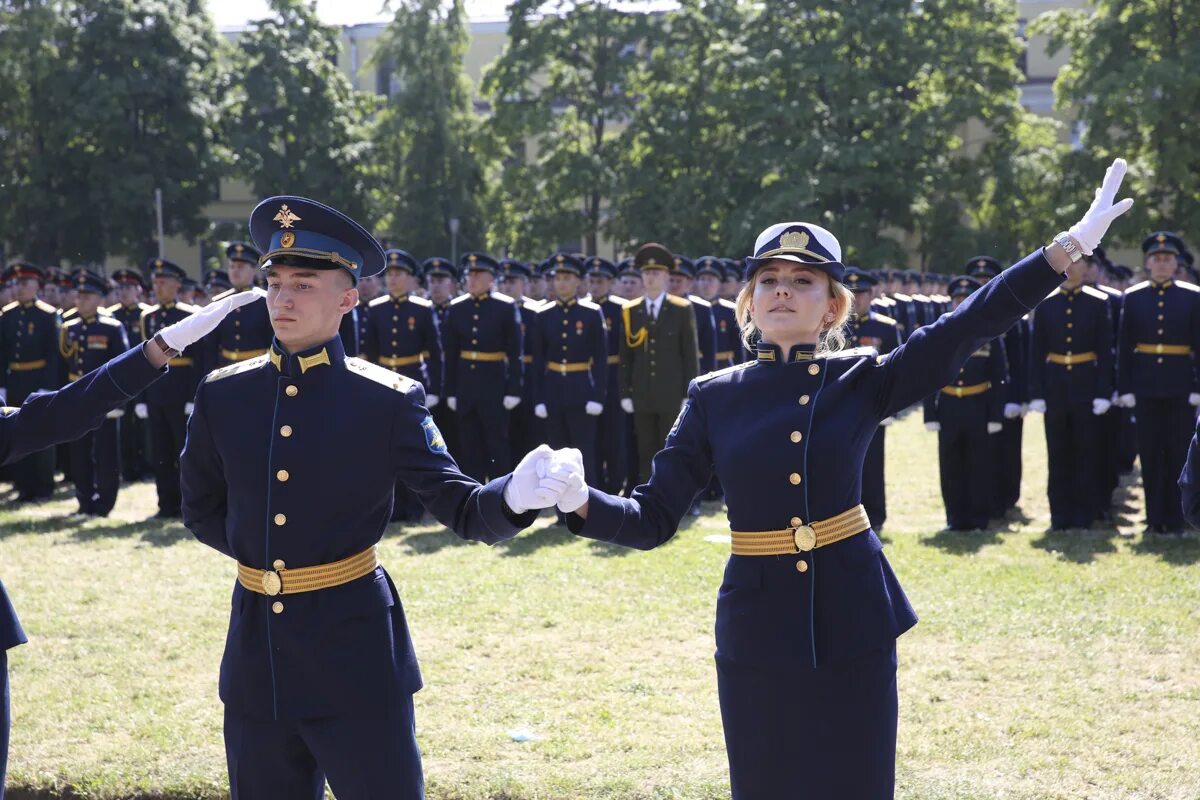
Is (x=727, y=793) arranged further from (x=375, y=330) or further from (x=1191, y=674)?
(x=375, y=330)

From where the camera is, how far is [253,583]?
132 inches

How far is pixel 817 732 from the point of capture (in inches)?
126

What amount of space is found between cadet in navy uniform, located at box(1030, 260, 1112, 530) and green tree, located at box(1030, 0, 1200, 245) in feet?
63.1

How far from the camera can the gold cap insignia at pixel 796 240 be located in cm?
338

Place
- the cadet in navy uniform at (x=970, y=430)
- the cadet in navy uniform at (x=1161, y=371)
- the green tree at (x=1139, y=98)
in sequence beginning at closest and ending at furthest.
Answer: the cadet in navy uniform at (x=1161, y=371)
the cadet in navy uniform at (x=970, y=430)
the green tree at (x=1139, y=98)

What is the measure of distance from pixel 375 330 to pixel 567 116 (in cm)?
2573

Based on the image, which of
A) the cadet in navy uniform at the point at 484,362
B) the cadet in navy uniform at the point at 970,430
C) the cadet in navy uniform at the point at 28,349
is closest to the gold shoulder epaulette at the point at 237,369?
the cadet in navy uniform at the point at 970,430

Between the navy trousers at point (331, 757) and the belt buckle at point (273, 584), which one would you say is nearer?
the navy trousers at point (331, 757)

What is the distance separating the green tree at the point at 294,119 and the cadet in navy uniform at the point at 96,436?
26.8 meters

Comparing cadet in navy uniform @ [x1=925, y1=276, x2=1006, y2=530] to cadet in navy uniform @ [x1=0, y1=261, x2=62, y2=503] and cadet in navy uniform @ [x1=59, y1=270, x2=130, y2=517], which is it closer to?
cadet in navy uniform @ [x1=59, y1=270, x2=130, y2=517]

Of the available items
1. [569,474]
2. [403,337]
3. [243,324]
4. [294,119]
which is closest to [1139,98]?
[403,337]

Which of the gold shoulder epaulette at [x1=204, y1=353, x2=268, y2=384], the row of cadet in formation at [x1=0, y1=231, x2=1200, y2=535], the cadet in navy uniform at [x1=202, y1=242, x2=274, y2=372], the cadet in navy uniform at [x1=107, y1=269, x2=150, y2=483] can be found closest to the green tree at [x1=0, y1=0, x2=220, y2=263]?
the cadet in navy uniform at [x1=107, y1=269, x2=150, y2=483]

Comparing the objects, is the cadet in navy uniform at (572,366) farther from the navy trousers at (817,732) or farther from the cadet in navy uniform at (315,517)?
the navy trousers at (817,732)

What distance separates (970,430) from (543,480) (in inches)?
307
